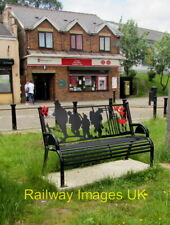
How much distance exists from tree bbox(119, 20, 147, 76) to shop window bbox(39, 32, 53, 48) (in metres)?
9.66

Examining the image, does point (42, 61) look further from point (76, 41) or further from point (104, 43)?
point (104, 43)

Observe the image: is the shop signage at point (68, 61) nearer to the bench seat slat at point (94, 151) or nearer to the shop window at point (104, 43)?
the shop window at point (104, 43)

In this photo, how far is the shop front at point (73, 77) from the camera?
23.6 m

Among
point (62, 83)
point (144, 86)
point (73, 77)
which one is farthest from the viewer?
point (144, 86)

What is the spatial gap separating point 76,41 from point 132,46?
8.00 meters

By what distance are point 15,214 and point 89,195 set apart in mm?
1035

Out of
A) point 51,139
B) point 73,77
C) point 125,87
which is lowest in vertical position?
point 51,139

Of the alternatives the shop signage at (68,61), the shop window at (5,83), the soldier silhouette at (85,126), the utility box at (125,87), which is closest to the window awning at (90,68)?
the shop signage at (68,61)

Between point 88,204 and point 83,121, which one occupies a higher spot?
point 83,121

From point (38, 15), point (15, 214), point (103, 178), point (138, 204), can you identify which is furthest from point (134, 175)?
point (38, 15)

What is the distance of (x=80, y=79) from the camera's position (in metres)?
25.5

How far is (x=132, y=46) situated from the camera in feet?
99.3

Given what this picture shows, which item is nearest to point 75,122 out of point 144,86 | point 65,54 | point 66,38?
point 65,54

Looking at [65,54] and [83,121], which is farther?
[65,54]
